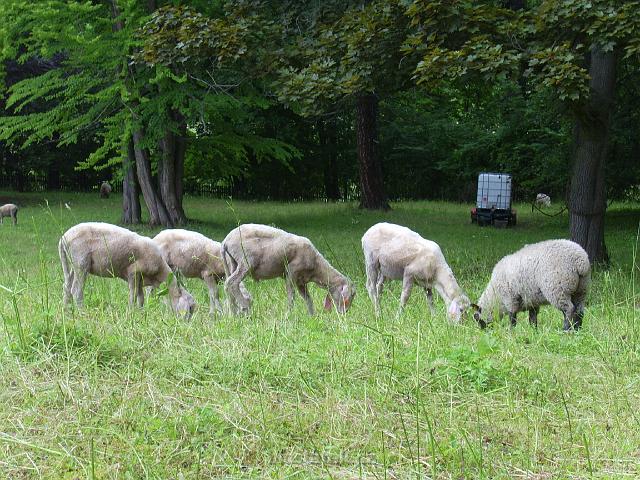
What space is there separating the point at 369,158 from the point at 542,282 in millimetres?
19135

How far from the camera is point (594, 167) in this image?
13.2 meters

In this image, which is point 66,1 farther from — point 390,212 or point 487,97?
point 487,97

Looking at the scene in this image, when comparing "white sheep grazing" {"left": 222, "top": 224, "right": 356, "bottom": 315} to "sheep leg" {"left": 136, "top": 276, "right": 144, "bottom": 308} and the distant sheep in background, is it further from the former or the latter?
the distant sheep in background

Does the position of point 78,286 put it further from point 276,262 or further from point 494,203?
point 494,203

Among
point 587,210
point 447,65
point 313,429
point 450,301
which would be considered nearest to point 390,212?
point 587,210

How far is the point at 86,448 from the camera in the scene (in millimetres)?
3902

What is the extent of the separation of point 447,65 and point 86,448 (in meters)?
8.09

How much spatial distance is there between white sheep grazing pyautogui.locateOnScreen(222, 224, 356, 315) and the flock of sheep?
0.01m

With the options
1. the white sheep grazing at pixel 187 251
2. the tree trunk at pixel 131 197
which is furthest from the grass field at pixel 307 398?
the tree trunk at pixel 131 197

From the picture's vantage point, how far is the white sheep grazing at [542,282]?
25.2 ft

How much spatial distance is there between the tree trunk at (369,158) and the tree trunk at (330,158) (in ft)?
35.7

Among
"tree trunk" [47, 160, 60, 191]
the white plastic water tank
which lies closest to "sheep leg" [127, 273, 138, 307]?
the white plastic water tank

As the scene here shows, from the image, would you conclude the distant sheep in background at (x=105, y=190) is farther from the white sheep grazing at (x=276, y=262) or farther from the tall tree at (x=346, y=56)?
the white sheep grazing at (x=276, y=262)

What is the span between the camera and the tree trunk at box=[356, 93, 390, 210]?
86.1 ft
